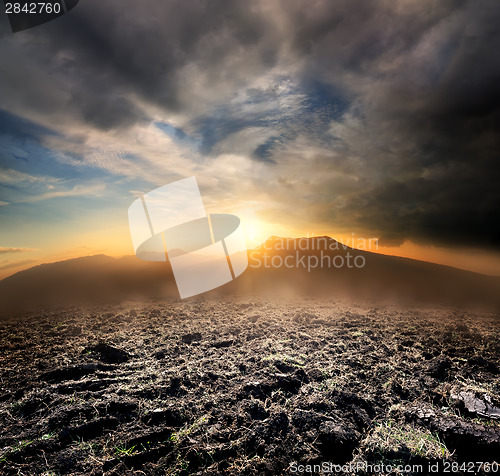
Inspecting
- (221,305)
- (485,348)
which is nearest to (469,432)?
(485,348)

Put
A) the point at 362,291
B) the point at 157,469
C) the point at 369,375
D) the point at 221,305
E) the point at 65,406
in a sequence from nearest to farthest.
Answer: the point at 157,469
the point at 65,406
the point at 369,375
the point at 221,305
the point at 362,291

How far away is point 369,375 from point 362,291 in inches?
615

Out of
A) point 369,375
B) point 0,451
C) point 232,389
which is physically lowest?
point 369,375

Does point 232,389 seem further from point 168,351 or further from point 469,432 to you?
point 469,432

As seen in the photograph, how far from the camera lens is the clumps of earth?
10.4 feet

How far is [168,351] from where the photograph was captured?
6.61 meters

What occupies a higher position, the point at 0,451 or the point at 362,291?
the point at 0,451

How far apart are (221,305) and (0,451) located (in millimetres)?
10061

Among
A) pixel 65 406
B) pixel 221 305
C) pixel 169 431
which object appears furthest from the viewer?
pixel 221 305

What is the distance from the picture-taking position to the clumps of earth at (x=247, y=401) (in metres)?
3.17

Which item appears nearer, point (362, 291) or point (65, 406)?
point (65, 406)

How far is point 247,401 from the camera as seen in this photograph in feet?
13.7

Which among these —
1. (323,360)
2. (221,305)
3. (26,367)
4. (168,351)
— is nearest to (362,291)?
(221,305)

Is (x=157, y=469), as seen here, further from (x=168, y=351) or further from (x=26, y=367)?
(x=26, y=367)
